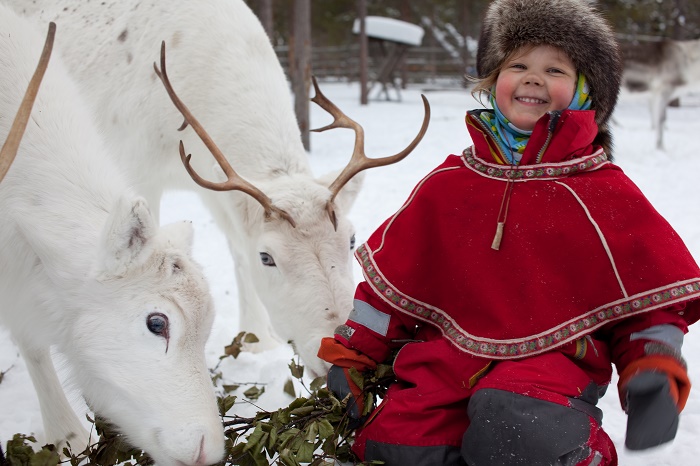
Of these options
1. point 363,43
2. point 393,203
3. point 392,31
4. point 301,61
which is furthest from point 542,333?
point 392,31

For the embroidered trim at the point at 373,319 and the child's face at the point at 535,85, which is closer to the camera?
the child's face at the point at 535,85

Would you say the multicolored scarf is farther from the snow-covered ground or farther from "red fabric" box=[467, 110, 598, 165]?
the snow-covered ground

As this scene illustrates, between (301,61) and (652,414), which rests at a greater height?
(652,414)

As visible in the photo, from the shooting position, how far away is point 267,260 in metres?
3.18

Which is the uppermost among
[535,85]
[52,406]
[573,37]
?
[573,37]

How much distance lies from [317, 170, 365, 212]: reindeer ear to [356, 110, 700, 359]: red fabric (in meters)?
1.10

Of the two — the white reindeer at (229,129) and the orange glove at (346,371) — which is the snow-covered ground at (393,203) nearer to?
the white reindeer at (229,129)

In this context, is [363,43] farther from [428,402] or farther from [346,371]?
[428,402]

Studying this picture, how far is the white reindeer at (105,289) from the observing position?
211cm

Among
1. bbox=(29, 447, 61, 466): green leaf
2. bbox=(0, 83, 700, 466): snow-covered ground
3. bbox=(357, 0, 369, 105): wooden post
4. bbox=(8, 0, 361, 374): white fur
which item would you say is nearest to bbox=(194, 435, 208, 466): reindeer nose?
bbox=(29, 447, 61, 466): green leaf

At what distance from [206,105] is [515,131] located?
7.36ft

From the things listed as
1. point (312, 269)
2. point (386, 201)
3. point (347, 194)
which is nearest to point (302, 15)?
point (386, 201)

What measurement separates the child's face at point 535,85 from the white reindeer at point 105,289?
4.11 feet

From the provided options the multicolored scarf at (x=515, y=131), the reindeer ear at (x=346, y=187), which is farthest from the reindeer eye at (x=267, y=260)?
the multicolored scarf at (x=515, y=131)
